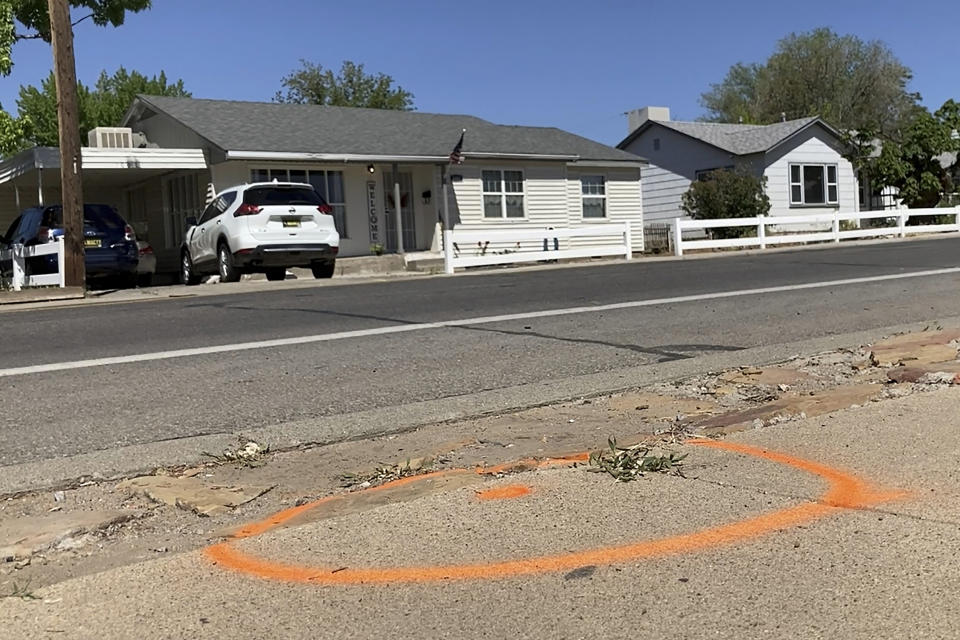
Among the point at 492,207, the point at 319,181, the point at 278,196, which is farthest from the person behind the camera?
the point at 492,207

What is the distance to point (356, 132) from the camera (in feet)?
84.2

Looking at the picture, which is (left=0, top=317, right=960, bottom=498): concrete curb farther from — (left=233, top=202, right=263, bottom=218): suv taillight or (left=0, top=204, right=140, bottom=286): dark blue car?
(left=0, top=204, right=140, bottom=286): dark blue car

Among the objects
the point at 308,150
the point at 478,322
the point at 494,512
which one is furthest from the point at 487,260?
the point at 494,512

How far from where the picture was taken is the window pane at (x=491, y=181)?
87.9ft

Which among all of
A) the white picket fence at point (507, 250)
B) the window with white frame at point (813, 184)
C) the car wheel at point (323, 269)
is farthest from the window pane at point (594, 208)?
the car wheel at point (323, 269)

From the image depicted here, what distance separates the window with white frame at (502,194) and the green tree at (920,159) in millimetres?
16576

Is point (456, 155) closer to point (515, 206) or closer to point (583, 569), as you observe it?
point (515, 206)

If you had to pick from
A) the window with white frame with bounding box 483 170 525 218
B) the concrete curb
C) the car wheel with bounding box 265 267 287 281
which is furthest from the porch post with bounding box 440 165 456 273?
the concrete curb

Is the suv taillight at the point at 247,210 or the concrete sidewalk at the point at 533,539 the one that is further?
the suv taillight at the point at 247,210

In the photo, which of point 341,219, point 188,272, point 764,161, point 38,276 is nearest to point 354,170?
point 341,219

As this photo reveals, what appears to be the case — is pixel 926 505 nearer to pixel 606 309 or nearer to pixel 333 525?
pixel 333 525

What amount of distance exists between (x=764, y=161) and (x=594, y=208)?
889 centimetres

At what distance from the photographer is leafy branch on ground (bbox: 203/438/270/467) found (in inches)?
195

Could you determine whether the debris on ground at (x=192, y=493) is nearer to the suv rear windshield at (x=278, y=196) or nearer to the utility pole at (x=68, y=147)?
the utility pole at (x=68, y=147)
